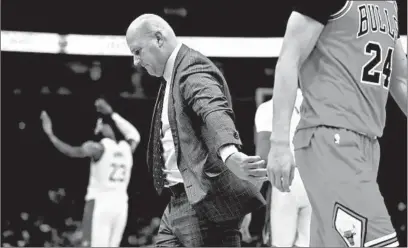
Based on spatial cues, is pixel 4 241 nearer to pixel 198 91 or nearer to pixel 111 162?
pixel 111 162

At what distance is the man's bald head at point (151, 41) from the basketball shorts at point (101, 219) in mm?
4658

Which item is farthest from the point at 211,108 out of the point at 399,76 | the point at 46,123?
the point at 46,123

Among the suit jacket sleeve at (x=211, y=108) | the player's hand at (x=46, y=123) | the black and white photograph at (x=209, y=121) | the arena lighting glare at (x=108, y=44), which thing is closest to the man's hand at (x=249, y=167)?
the black and white photograph at (x=209, y=121)

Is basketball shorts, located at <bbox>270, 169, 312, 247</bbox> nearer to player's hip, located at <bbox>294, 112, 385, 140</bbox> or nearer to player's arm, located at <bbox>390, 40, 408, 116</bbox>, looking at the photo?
player's arm, located at <bbox>390, 40, 408, 116</bbox>

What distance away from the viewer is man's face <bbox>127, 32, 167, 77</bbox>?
288 centimetres

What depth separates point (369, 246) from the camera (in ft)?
6.84

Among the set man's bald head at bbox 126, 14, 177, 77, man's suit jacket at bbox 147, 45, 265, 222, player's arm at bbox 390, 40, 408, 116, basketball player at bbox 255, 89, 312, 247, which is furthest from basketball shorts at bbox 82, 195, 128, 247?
player's arm at bbox 390, 40, 408, 116

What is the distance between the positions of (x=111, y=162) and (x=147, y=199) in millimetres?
5118

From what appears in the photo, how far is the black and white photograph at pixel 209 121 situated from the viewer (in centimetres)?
218

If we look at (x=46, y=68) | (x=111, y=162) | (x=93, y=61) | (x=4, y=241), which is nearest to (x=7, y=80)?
(x=46, y=68)

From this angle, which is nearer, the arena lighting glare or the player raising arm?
the player raising arm

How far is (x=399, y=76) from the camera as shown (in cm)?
256

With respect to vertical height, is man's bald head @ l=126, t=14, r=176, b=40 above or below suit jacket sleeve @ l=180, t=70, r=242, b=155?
above

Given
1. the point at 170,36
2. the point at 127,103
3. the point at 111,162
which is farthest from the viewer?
the point at 127,103
